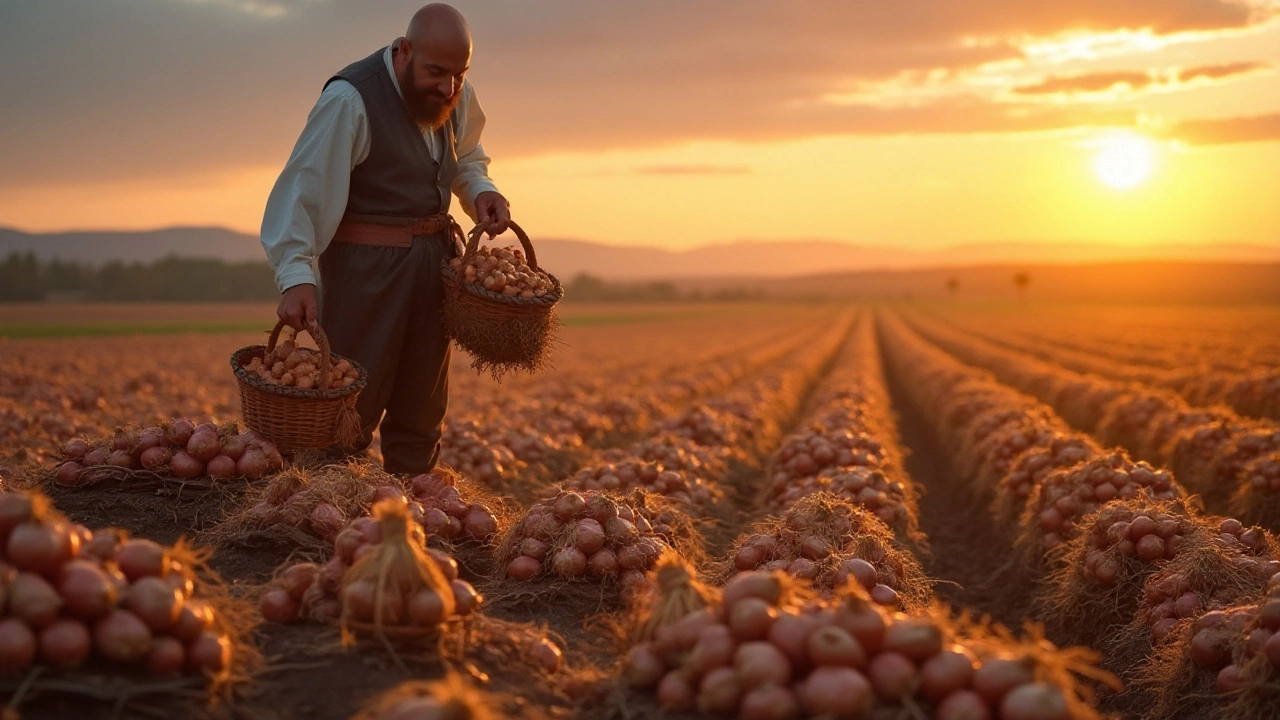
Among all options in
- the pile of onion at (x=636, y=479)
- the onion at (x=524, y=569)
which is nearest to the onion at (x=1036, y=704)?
the onion at (x=524, y=569)

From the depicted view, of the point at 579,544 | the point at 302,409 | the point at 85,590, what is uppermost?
the point at 302,409

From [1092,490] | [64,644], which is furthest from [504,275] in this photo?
[1092,490]

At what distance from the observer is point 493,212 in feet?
18.0

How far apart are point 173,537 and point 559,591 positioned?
5.70 feet

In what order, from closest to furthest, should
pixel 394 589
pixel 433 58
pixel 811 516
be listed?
pixel 394 589 < pixel 433 58 < pixel 811 516

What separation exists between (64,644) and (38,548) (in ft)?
0.88

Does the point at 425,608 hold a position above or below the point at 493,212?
below

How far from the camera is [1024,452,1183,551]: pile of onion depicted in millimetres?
6629

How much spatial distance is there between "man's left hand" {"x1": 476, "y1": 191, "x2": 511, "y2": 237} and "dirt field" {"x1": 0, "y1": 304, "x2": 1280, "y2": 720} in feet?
4.60

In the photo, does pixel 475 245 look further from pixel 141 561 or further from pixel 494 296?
pixel 141 561

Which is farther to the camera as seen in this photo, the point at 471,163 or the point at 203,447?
the point at 471,163

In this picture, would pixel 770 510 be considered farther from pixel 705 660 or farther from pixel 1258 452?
pixel 705 660

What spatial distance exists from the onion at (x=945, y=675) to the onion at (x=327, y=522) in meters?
2.54

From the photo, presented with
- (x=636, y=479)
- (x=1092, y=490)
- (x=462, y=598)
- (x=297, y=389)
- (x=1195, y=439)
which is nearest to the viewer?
(x=462, y=598)
